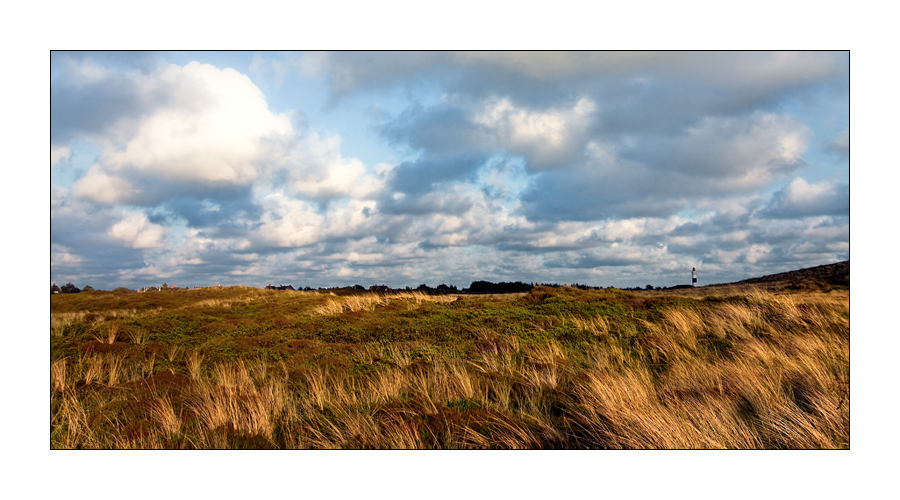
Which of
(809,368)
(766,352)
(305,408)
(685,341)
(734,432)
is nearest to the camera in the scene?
(734,432)

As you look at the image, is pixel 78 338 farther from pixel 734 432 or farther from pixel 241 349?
pixel 734 432

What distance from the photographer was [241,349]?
11.4 m

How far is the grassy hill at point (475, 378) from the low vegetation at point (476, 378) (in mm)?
36

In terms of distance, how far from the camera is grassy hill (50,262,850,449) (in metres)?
5.51

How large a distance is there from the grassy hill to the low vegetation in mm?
36

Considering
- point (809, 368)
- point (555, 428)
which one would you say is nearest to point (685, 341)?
point (809, 368)

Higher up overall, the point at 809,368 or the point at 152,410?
the point at 809,368

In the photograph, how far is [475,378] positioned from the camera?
793 cm

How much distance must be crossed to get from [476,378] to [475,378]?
18 millimetres

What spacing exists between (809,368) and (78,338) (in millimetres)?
17172

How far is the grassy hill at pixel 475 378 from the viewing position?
5.51m

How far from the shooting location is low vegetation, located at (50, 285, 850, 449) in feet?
18.1

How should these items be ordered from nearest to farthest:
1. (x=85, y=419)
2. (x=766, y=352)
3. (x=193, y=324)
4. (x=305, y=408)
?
(x=85, y=419) < (x=305, y=408) < (x=766, y=352) < (x=193, y=324)

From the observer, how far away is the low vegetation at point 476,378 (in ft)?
18.1
